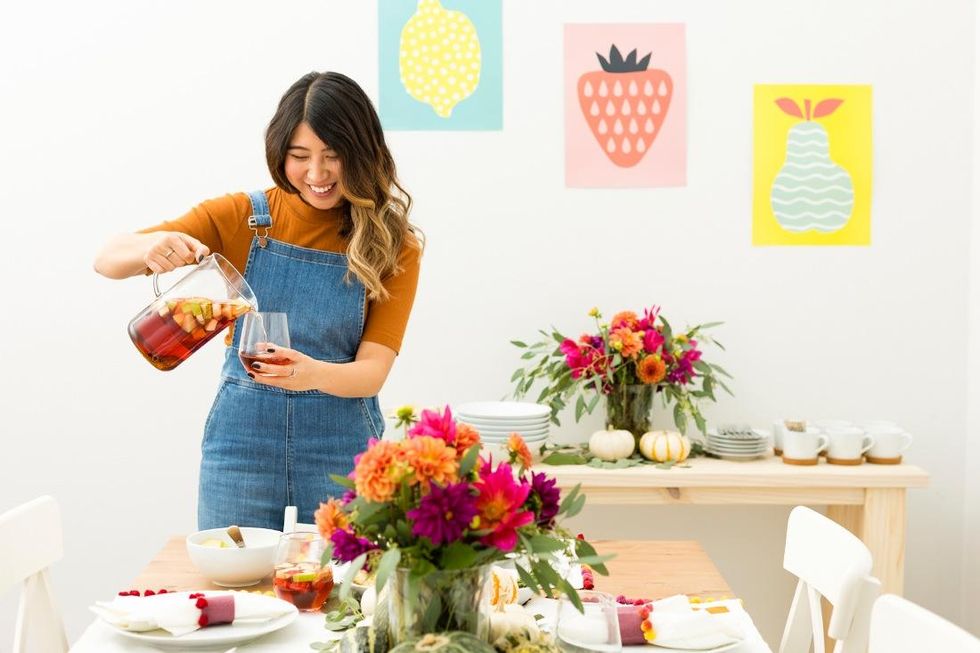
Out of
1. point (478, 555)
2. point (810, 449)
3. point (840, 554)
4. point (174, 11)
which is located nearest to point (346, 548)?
point (478, 555)

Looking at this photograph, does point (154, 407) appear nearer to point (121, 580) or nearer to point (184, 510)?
point (184, 510)

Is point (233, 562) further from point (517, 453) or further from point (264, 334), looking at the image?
point (517, 453)

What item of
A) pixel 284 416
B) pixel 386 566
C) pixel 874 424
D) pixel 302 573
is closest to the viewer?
pixel 386 566

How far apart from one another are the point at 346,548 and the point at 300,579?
1.56 ft

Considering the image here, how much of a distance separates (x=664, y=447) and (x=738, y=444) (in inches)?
8.5

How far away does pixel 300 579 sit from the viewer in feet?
4.96

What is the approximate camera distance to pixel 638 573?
1761 mm

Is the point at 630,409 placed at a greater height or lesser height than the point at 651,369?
lesser

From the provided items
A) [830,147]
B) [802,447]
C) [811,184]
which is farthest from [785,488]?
[830,147]

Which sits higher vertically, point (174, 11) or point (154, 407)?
point (174, 11)

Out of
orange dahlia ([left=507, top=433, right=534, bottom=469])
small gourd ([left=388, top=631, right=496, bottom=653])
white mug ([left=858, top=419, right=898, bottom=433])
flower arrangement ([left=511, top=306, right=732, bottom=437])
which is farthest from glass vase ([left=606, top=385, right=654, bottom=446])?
small gourd ([left=388, top=631, right=496, bottom=653])

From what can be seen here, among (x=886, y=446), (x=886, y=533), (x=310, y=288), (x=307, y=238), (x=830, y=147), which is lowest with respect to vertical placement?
(x=886, y=533)

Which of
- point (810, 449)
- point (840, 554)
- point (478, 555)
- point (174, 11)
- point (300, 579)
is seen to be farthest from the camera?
point (174, 11)

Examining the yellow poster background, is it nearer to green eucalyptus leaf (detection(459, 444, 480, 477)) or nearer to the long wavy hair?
the long wavy hair
